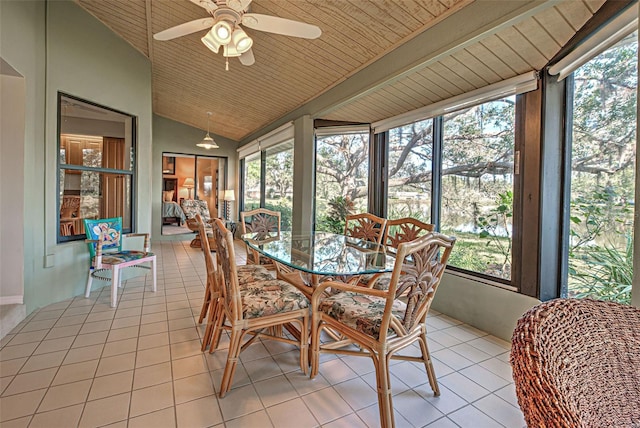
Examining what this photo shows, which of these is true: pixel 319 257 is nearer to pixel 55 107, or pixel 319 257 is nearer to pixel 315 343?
pixel 315 343

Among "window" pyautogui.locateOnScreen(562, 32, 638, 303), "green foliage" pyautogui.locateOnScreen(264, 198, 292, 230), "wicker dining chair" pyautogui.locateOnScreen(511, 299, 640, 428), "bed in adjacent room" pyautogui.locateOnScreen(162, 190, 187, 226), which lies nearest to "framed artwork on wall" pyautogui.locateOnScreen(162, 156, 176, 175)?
"bed in adjacent room" pyautogui.locateOnScreen(162, 190, 187, 226)

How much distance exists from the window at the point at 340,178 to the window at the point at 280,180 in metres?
0.85

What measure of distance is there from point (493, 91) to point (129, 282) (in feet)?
14.6

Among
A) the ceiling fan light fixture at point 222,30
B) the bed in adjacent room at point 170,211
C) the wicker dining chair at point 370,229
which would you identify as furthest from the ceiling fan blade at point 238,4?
the bed in adjacent room at point 170,211

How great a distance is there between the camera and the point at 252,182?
707cm

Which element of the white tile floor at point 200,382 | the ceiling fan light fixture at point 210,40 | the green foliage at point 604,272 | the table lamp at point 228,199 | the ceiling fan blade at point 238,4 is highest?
the ceiling fan blade at point 238,4

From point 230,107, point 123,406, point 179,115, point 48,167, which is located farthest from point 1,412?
point 179,115

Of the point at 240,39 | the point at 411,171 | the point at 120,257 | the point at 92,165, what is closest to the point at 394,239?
the point at 411,171

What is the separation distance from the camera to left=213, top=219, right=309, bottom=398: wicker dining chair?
5.25 ft

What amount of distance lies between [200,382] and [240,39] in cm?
227

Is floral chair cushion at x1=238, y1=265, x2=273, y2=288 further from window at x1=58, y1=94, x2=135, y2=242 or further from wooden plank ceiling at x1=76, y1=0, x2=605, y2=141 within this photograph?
window at x1=58, y1=94, x2=135, y2=242

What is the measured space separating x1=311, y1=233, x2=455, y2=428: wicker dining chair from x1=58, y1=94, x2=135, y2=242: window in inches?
125

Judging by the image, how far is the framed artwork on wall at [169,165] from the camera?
23.4 feet

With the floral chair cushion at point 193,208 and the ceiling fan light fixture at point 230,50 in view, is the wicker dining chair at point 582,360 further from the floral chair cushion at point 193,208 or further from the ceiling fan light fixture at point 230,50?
the floral chair cushion at point 193,208
